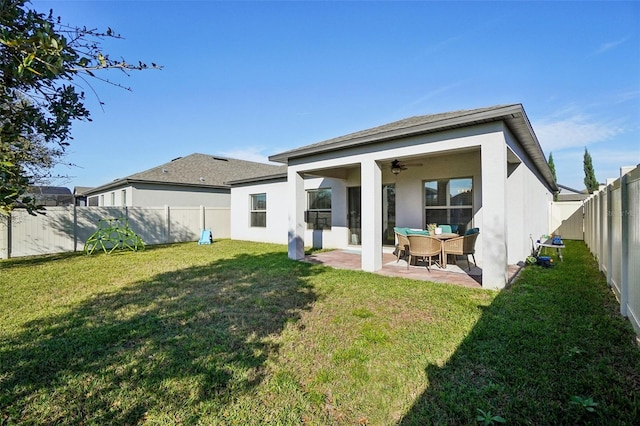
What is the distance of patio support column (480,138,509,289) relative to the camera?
17.7 ft

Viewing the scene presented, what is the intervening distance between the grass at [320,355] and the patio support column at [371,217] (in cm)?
147

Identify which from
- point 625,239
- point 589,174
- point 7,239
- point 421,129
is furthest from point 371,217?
point 589,174

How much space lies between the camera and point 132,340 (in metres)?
3.57

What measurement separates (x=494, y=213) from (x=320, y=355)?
4349 millimetres

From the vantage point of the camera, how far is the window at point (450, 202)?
8352 mm

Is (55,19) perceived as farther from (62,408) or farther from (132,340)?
(132,340)

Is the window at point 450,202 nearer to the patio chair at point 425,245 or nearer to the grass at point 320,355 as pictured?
the patio chair at point 425,245

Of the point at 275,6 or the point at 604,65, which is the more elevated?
the point at 275,6

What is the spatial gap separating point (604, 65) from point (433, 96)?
4.92m

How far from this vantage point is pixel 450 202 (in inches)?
342

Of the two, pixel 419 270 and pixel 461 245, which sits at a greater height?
pixel 461 245

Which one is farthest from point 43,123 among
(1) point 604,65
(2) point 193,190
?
(2) point 193,190

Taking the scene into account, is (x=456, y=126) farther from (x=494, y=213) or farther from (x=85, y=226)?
(x=85, y=226)

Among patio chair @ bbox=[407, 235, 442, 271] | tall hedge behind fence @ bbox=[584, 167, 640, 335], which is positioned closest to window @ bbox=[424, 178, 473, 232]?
patio chair @ bbox=[407, 235, 442, 271]
